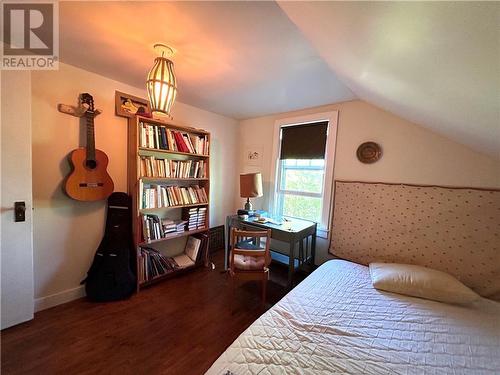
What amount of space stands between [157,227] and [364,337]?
210 cm

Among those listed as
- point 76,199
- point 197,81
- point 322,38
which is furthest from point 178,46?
point 76,199

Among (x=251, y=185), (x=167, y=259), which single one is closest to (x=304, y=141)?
(x=251, y=185)

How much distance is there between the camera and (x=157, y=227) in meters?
2.23

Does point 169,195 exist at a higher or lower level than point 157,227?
higher

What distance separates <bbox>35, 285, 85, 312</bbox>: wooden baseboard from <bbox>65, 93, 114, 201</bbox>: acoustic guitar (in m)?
0.93

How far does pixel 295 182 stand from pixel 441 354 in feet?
6.93

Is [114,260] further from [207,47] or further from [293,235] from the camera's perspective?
[207,47]

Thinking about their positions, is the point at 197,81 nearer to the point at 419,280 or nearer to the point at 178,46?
the point at 178,46

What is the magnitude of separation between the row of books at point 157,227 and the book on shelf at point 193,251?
274 mm

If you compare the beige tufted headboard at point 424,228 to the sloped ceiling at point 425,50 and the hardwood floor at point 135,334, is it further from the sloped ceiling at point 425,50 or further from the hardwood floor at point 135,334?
the hardwood floor at point 135,334

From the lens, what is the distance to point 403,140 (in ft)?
6.56

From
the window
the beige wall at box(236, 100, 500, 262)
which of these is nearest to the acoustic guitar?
the window

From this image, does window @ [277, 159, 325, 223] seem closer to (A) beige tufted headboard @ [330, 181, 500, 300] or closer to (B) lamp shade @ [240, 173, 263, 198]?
(A) beige tufted headboard @ [330, 181, 500, 300]

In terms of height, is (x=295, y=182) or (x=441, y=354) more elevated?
(x=295, y=182)
